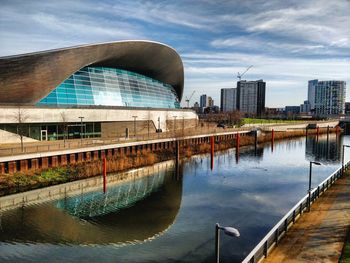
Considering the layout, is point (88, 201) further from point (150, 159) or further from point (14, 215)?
point (150, 159)

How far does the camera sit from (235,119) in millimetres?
102562

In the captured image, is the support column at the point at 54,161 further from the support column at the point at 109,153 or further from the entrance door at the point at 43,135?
the entrance door at the point at 43,135

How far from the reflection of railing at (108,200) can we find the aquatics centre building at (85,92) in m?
15.5

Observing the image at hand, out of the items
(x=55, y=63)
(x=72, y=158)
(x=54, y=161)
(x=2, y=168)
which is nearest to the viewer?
(x=2, y=168)

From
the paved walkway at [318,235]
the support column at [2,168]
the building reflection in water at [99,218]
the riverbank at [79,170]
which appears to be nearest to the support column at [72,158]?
the riverbank at [79,170]

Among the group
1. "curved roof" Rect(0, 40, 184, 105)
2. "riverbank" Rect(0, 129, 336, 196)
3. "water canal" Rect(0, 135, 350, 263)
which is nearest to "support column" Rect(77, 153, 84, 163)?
"riverbank" Rect(0, 129, 336, 196)

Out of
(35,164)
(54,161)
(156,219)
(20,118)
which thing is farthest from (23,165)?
(156,219)

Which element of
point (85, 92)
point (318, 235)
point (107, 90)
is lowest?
point (318, 235)

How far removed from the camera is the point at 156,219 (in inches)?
908

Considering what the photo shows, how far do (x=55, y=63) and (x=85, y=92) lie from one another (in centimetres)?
776

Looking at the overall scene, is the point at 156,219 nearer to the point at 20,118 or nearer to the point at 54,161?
the point at 54,161

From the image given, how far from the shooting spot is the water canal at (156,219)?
57.9 ft

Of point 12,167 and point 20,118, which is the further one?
point 20,118

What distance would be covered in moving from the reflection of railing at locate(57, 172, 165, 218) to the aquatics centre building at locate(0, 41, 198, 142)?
1547cm
